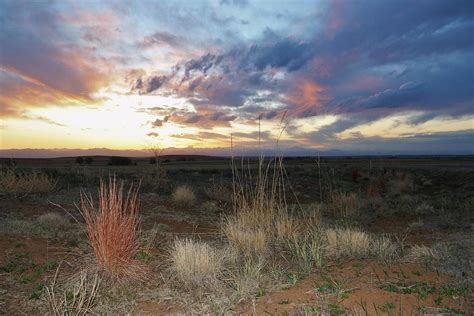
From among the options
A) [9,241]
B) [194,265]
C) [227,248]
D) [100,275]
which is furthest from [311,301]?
[9,241]

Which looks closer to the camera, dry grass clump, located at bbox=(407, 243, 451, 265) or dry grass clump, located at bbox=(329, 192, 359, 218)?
dry grass clump, located at bbox=(407, 243, 451, 265)

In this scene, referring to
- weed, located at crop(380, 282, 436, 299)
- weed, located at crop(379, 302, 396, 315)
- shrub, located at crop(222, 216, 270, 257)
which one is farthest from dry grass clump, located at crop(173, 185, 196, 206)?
weed, located at crop(379, 302, 396, 315)

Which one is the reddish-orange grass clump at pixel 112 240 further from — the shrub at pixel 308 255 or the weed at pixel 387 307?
the weed at pixel 387 307

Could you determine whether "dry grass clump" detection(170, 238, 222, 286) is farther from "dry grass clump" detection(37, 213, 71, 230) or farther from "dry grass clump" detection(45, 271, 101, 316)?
"dry grass clump" detection(37, 213, 71, 230)

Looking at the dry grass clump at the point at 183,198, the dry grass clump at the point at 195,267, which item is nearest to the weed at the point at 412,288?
the dry grass clump at the point at 195,267

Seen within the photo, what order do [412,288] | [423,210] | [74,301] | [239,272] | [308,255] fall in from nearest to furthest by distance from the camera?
[74,301], [412,288], [239,272], [308,255], [423,210]

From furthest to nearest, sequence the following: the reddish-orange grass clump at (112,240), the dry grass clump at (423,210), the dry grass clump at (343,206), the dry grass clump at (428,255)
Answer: the dry grass clump at (423,210) < the dry grass clump at (343,206) < the dry grass clump at (428,255) < the reddish-orange grass clump at (112,240)

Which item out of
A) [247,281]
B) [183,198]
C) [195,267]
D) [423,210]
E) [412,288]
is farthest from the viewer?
[183,198]

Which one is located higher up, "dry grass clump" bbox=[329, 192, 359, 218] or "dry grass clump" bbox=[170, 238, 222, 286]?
"dry grass clump" bbox=[170, 238, 222, 286]

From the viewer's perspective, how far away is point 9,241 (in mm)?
7496

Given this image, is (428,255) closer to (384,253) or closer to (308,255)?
(384,253)

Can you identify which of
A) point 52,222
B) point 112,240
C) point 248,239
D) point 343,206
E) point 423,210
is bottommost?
point 423,210

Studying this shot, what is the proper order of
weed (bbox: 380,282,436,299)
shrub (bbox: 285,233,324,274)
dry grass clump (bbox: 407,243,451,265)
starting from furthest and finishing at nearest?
dry grass clump (bbox: 407,243,451,265) → shrub (bbox: 285,233,324,274) → weed (bbox: 380,282,436,299)

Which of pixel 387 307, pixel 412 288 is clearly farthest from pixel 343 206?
pixel 387 307
